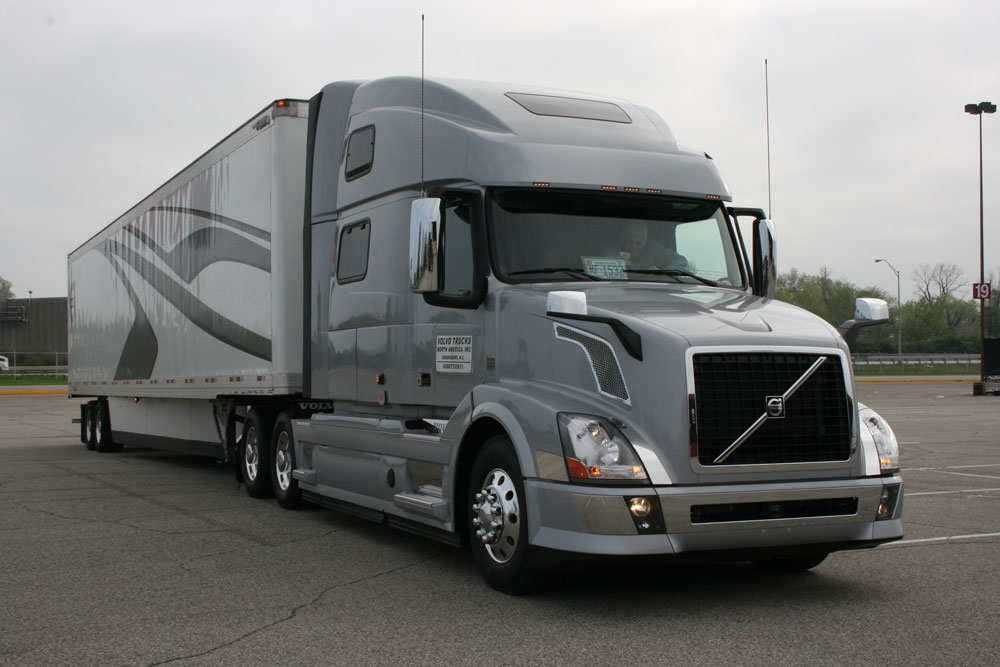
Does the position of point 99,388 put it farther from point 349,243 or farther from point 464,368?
point 464,368

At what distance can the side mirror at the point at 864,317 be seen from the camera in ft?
23.8

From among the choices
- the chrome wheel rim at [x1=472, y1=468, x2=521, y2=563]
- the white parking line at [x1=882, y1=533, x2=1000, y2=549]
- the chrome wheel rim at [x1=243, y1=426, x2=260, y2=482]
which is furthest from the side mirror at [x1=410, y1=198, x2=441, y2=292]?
the chrome wheel rim at [x1=243, y1=426, x2=260, y2=482]

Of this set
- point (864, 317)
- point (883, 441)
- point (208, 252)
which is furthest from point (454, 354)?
point (208, 252)

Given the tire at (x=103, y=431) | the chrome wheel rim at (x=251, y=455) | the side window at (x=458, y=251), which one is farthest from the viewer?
the tire at (x=103, y=431)

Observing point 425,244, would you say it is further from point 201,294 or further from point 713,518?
point 201,294

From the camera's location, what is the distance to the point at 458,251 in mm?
7523

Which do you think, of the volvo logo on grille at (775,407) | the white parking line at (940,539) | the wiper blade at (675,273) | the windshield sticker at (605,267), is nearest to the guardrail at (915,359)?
the white parking line at (940,539)

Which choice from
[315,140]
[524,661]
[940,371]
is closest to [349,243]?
[315,140]

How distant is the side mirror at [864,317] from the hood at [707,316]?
48 centimetres

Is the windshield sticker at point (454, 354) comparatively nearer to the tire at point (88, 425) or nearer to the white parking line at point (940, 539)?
the white parking line at point (940, 539)

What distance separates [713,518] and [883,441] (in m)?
1.36

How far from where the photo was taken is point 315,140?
10.4m

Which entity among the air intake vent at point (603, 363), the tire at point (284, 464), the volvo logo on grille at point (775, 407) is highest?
the air intake vent at point (603, 363)

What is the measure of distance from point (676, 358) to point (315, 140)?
5575mm
